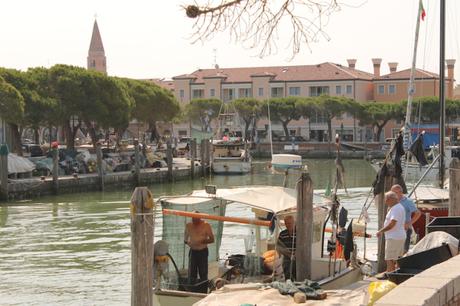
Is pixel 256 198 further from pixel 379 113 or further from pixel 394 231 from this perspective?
pixel 379 113

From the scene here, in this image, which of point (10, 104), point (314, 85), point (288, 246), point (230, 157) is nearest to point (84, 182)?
point (10, 104)

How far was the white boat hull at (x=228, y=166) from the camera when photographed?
59.7m

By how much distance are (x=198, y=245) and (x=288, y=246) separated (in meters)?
1.50

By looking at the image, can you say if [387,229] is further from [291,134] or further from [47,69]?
[291,134]

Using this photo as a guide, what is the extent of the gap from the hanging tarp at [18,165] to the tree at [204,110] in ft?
184

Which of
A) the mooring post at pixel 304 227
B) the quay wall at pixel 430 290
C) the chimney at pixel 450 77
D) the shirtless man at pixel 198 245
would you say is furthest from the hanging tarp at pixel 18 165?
the chimney at pixel 450 77

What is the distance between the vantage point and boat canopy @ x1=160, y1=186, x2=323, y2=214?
13.9m

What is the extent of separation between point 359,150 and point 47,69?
144 ft

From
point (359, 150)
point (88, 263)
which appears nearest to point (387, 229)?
point (88, 263)

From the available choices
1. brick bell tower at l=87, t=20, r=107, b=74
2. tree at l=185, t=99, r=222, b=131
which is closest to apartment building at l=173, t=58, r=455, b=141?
tree at l=185, t=99, r=222, b=131

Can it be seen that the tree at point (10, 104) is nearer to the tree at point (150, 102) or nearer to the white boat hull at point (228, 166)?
the white boat hull at point (228, 166)

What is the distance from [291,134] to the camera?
108938 millimetres

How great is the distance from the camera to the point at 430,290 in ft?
22.8

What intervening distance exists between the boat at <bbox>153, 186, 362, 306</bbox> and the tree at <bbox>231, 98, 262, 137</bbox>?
83.0 meters
